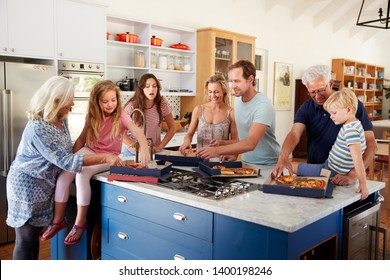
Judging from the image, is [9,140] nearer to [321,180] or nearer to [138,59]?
[138,59]

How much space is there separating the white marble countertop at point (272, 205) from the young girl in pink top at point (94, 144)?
417mm

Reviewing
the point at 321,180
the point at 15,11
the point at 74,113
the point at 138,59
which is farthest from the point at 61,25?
the point at 321,180

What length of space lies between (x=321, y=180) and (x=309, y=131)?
0.70 metres

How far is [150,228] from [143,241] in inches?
4.5

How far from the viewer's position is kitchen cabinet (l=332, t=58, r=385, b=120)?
383 inches

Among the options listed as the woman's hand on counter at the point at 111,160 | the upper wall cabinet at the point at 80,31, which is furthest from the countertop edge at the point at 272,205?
the upper wall cabinet at the point at 80,31

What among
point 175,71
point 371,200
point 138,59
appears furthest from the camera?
point 175,71

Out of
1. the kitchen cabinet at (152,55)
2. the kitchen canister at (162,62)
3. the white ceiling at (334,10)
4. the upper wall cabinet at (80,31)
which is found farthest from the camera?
the white ceiling at (334,10)

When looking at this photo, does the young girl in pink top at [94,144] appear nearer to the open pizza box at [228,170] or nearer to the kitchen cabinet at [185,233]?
the kitchen cabinet at [185,233]

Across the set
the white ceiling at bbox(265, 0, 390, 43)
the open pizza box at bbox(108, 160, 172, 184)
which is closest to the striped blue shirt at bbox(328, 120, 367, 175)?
the open pizza box at bbox(108, 160, 172, 184)

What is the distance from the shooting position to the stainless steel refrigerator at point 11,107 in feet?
11.9

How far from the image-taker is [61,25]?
13.5 ft

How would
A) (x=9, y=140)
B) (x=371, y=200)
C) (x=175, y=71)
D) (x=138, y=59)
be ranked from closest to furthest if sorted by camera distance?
(x=371, y=200) → (x=9, y=140) → (x=138, y=59) → (x=175, y=71)

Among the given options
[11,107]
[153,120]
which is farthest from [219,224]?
[11,107]
